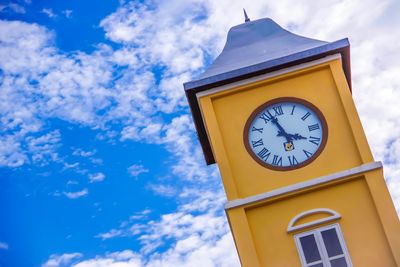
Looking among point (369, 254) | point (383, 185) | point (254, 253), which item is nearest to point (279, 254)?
point (254, 253)

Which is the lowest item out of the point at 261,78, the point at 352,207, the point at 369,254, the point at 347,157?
the point at 369,254

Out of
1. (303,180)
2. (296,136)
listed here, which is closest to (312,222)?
(303,180)

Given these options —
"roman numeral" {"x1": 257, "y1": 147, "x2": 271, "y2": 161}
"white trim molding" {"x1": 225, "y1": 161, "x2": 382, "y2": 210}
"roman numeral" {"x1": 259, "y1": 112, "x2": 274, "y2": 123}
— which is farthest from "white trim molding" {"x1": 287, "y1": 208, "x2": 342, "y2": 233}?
"roman numeral" {"x1": 259, "y1": 112, "x2": 274, "y2": 123}

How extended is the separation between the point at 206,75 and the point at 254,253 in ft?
12.2

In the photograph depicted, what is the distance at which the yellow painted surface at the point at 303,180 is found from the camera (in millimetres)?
10547

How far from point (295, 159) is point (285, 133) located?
22.5 inches

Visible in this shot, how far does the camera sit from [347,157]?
11242 millimetres

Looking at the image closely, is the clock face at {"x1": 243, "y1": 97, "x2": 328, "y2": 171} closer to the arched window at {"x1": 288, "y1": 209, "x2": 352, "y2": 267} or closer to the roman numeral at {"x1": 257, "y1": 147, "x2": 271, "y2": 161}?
the roman numeral at {"x1": 257, "y1": 147, "x2": 271, "y2": 161}

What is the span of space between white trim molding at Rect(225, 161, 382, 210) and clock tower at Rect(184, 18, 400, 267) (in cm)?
2

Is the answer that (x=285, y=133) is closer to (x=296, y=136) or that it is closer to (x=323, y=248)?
(x=296, y=136)

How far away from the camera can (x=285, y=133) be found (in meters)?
11.7

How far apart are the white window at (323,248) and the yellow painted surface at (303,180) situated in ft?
0.38

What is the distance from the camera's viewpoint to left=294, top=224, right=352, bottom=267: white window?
34.1ft

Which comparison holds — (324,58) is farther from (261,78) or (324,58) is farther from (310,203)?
(310,203)
